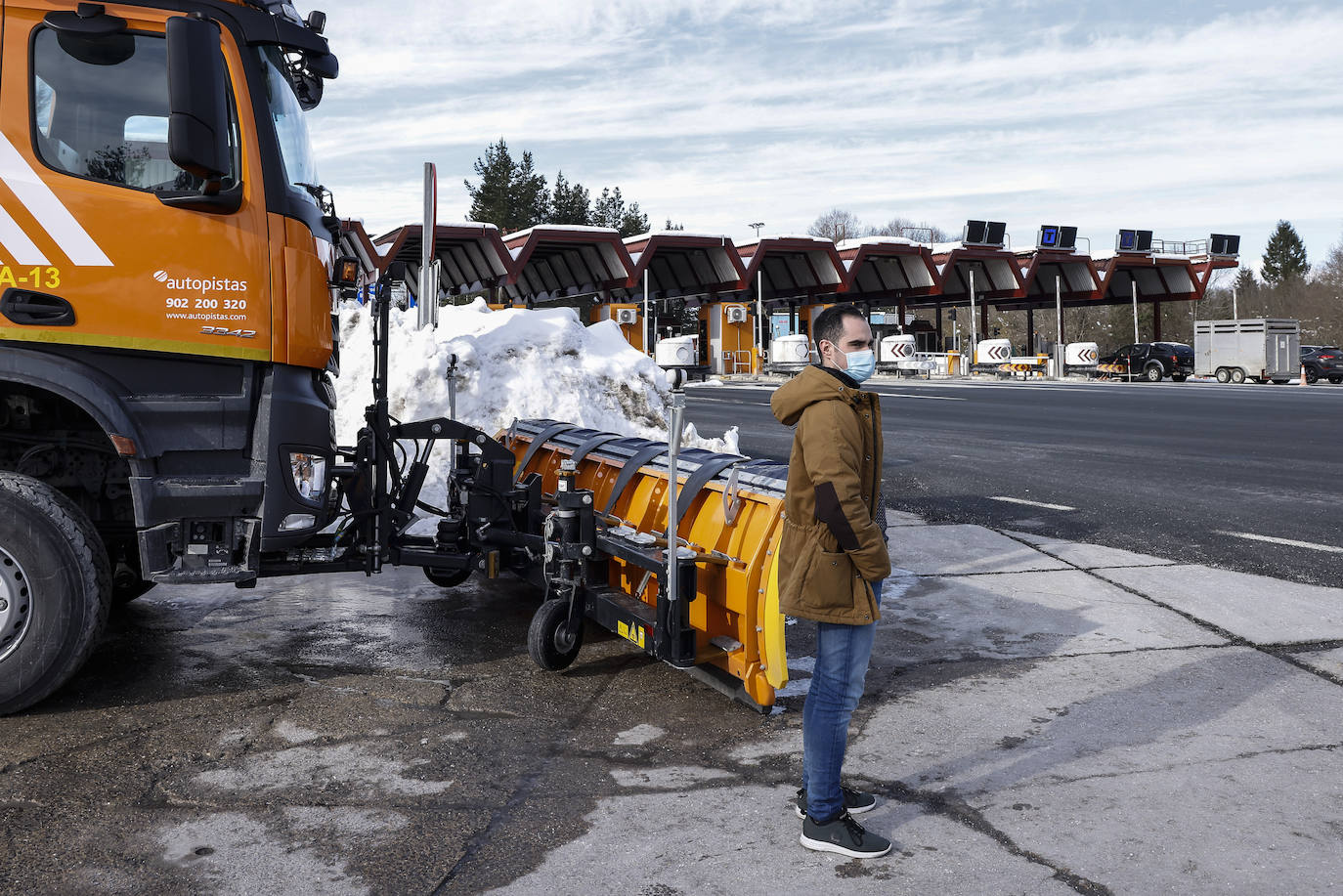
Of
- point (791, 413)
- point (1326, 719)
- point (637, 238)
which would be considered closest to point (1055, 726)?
point (1326, 719)

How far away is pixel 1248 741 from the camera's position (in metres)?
4.70

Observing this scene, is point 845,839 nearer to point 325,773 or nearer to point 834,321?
point 834,321

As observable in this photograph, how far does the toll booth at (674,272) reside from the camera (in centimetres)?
4781

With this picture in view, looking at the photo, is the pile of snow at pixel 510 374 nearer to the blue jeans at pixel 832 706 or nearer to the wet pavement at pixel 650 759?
the wet pavement at pixel 650 759

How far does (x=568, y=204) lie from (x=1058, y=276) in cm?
5218

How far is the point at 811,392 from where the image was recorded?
3.67 metres

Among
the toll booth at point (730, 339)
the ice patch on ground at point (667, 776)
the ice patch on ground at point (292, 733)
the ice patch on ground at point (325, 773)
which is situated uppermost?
the toll booth at point (730, 339)

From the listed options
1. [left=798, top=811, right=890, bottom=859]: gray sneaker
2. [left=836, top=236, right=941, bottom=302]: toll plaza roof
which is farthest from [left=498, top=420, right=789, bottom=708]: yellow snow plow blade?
[left=836, top=236, right=941, bottom=302]: toll plaza roof

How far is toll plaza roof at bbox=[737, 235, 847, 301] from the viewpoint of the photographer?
4997 cm

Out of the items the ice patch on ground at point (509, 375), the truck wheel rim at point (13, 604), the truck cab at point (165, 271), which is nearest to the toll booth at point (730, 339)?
the ice patch on ground at point (509, 375)

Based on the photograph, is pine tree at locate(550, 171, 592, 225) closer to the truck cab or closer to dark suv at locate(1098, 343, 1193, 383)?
dark suv at locate(1098, 343, 1193, 383)

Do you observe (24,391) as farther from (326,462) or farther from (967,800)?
(967,800)

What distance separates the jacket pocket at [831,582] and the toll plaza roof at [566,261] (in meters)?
41.9

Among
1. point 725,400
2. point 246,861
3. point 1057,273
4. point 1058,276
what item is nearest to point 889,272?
point 1058,276
